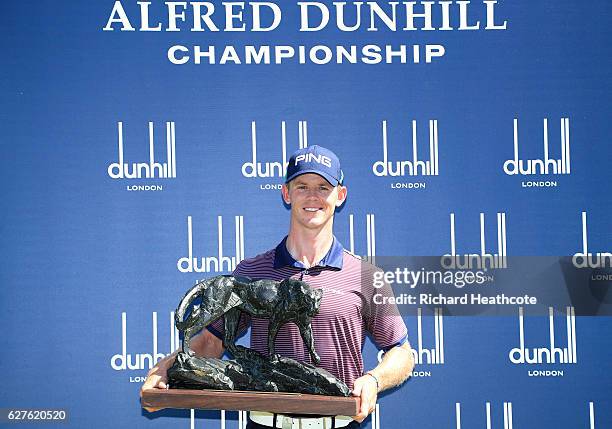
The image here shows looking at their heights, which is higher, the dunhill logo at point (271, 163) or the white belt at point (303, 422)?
the dunhill logo at point (271, 163)

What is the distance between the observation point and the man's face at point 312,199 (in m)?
2.17

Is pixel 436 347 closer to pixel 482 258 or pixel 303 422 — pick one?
pixel 482 258

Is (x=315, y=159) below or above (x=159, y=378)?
above

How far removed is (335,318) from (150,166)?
1189 millimetres

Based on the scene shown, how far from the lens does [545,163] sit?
9.56 feet

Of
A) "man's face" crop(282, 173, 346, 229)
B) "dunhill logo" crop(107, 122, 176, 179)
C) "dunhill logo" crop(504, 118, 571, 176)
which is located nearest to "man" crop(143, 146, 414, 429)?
"man's face" crop(282, 173, 346, 229)

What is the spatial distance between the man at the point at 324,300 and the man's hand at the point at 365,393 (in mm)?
40

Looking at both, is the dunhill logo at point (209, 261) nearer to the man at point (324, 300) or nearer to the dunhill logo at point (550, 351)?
the man at point (324, 300)

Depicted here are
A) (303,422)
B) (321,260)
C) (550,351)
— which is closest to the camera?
(303,422)

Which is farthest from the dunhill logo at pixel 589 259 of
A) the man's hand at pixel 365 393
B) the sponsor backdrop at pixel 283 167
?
the man's hand at pixel 365 393

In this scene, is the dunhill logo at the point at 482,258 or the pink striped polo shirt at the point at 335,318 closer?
the pink striped polo shirt at the point at 335,318

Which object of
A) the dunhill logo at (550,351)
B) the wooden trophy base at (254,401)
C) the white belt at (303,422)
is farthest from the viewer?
the dunhill logo at (550,351)

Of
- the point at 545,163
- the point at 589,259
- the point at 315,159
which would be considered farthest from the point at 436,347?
the point at 315,159

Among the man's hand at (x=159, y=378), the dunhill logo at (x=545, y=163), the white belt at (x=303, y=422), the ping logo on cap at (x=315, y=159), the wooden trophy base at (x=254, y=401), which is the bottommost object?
the white belt at (x=303, y=422)
